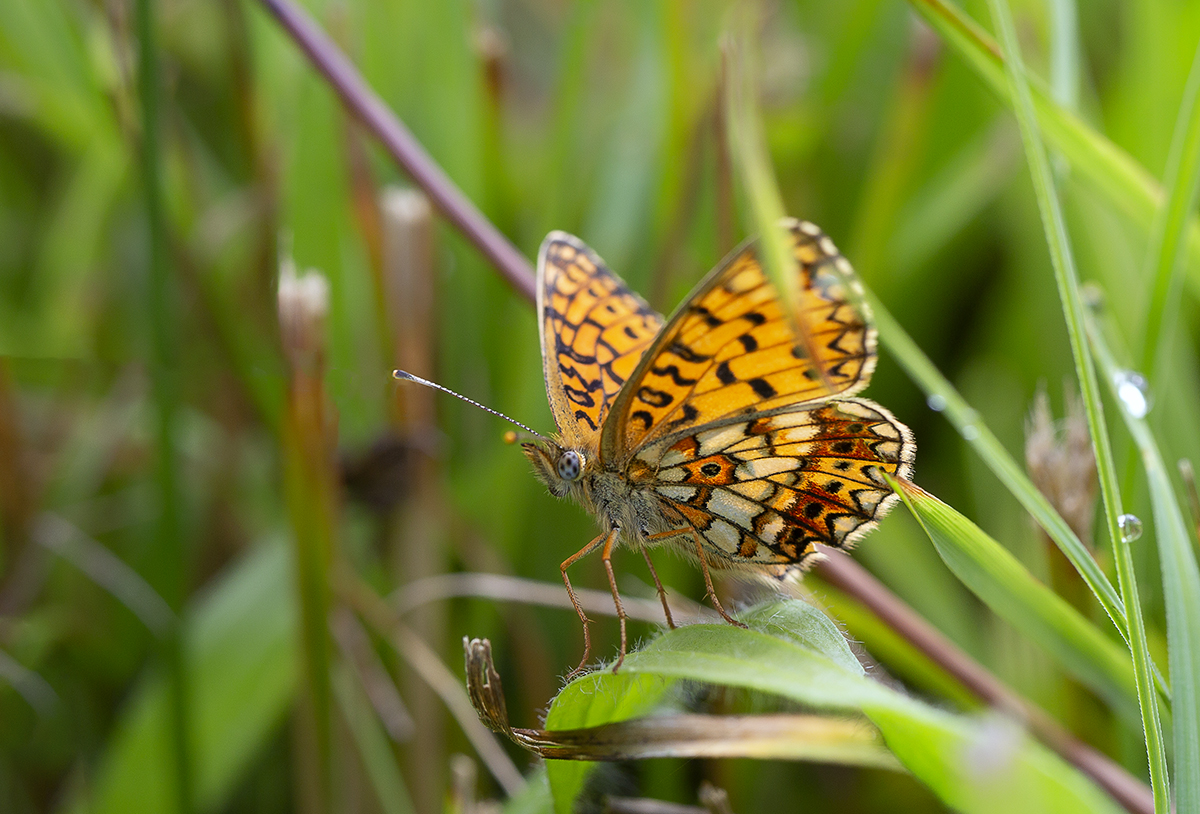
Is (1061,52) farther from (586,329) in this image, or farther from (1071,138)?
(586,329)

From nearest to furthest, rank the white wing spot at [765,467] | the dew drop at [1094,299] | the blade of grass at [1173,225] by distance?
the blade of grass at [1173,225] → the white wing spot at [765,467] → the dew drop at [1094,299]

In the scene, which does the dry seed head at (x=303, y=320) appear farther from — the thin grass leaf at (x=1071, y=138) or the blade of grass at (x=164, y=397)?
the thin grass leaf at (x=1071, y=138)

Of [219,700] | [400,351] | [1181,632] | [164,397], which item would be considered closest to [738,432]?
[1181,632]

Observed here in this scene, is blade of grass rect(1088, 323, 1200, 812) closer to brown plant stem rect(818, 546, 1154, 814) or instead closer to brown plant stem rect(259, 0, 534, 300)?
brown plant stem rect(818, 546, 1154, 814)

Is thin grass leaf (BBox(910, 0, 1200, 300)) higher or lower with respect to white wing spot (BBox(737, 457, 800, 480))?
higher

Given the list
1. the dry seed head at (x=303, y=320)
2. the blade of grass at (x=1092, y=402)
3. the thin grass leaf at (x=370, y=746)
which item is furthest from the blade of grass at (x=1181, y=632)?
the thin grass leaf at (x=370, y=746)

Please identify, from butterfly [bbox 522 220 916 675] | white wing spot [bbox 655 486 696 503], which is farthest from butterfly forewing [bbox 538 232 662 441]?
white wing spot [bbox 655 486 696 503]

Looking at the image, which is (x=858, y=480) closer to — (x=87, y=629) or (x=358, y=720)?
(x=358, y=720)
